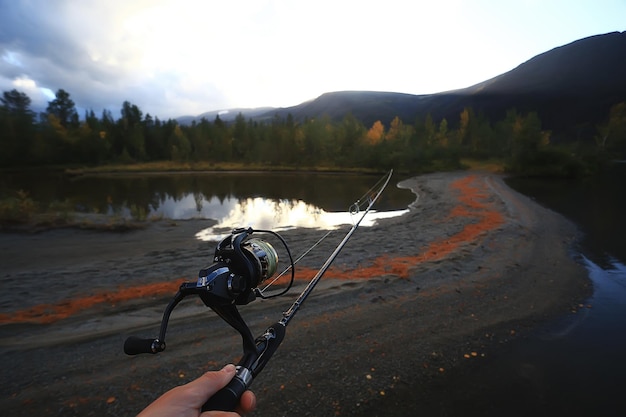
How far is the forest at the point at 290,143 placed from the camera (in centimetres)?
5644

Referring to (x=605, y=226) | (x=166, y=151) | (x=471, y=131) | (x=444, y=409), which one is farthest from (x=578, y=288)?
(x=166, y=151)

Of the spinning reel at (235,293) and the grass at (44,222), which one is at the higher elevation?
the spinning reel at (235,293)

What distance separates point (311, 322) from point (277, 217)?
1623 cm

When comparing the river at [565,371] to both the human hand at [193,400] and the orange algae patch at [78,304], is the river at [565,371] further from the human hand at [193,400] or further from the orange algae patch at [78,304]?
the orange algae patch at [78,304]

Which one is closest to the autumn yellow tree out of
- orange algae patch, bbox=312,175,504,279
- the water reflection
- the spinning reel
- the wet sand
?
the water reflection

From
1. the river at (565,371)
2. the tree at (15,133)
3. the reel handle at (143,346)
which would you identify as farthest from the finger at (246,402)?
the tree at (15,133)

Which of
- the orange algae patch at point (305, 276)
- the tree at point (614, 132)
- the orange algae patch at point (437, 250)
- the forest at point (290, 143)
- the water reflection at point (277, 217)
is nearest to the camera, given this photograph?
the orange algae patch at point (305, 276)

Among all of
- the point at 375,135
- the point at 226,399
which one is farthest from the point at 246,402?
the point at 375,135

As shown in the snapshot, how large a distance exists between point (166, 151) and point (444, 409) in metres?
97.2

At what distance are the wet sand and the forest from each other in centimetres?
5087

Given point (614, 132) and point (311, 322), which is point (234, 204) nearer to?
point (311, 322)

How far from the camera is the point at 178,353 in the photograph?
5.24 m

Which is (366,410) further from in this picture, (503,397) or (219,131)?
(219,131)

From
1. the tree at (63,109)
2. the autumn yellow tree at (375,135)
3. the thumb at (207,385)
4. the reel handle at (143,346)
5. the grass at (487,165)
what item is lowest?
the grass at (487,165)
